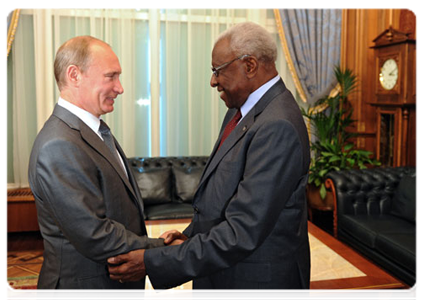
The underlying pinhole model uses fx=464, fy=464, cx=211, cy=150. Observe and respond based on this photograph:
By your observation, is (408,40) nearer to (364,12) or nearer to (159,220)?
(364,12)

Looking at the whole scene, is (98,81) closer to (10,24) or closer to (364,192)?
(364,192)

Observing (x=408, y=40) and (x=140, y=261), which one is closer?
(x=140, y=261)

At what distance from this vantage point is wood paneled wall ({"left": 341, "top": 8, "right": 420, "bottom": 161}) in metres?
5.16

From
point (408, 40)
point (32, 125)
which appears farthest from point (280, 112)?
point (32, 125)

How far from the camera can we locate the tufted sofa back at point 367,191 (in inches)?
151

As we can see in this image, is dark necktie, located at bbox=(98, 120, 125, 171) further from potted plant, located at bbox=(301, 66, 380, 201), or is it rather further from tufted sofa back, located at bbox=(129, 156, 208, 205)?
potted plant, located at bbox=(301, 66, 380, 201)

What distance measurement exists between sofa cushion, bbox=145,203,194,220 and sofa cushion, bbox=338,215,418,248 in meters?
1.27

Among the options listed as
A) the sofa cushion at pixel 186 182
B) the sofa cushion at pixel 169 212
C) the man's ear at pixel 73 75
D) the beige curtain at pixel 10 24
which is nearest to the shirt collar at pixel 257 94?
the man's ear at pixel 73 75

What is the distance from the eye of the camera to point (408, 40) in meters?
4.25

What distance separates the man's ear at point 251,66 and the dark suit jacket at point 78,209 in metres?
0.53

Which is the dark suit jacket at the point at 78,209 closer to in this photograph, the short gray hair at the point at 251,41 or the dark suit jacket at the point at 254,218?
the dark suit jacket at the point at 254,218
